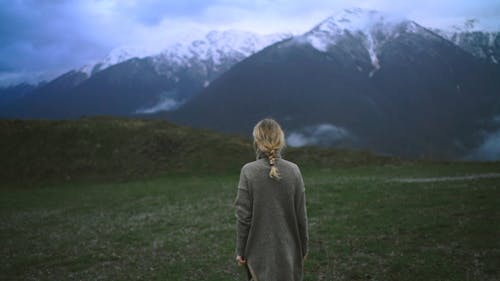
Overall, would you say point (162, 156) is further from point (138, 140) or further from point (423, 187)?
point (423, 187)

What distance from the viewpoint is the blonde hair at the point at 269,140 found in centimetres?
762

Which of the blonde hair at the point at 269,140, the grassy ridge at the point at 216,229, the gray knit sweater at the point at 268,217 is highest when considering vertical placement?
the blonde hair at the point at 269,140

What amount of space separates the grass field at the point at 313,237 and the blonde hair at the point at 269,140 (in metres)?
7.62

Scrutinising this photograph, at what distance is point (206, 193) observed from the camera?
39.0 meters

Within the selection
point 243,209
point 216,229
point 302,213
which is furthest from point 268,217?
point 216,229

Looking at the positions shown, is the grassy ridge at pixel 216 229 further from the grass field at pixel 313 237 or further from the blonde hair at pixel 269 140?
the blonde hair at pixel 269 140

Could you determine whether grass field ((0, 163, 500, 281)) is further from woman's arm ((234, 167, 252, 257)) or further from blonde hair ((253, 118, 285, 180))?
blonde hair ((253, 118, 285, 180))

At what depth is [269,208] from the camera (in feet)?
25.2

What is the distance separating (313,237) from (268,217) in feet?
38.5

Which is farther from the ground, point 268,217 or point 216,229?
point 268,217

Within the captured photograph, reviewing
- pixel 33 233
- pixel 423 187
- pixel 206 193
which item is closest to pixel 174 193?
pixel 206 193

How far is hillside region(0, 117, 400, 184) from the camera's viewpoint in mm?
60750

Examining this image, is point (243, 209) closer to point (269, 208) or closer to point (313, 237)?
point (269, 208)

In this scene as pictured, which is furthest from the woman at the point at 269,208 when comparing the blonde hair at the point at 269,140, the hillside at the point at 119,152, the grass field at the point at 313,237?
the hillside at the point at 119,152
